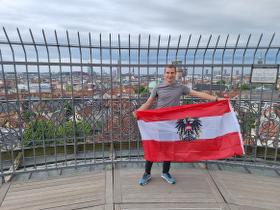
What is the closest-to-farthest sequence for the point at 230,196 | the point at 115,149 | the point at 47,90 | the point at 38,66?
the point at 230,196
the point at 38,66
the point at 47,90
the point at 115,149

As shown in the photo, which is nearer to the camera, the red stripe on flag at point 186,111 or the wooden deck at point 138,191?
the wooden deck at point 138,191

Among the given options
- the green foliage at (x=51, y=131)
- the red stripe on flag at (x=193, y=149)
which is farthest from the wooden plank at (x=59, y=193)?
the red stripe on flag at (x=193, y=149)

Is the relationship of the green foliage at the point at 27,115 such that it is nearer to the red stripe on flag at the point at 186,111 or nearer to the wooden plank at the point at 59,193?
the wooden plank at the point at 59,193

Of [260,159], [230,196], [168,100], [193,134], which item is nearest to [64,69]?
[168,100]

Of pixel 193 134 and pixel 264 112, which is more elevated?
pixel 264 112

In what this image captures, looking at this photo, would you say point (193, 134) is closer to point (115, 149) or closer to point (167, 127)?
point (167, 127)

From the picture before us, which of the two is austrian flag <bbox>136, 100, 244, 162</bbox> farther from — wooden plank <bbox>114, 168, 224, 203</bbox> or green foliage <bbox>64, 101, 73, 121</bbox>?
green foliage <bbox>64, 101, 73, 121</bbox>
